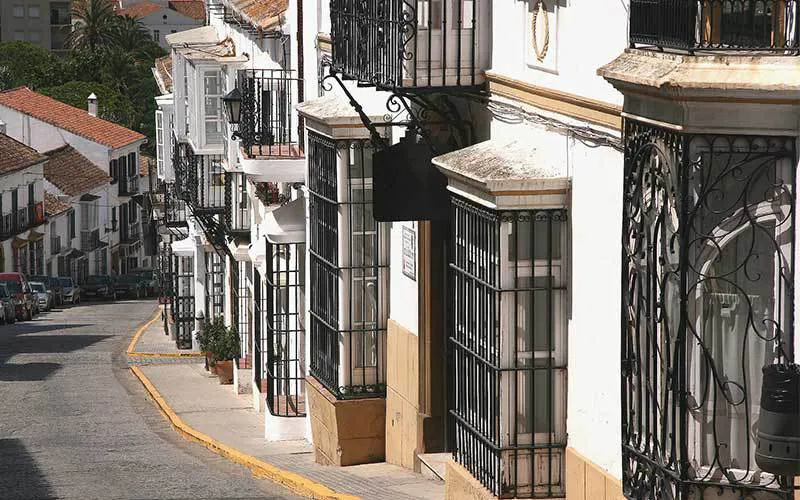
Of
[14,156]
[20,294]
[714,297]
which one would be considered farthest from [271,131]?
[14,156]

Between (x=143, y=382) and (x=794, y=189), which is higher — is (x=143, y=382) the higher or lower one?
the lower one

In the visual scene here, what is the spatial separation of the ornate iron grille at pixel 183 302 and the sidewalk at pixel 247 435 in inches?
143

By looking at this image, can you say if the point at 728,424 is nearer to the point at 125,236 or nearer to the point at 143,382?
the point at 143,382

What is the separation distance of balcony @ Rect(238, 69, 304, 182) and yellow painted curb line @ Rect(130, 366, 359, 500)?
3.10m

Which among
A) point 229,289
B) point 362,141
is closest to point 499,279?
point 362,141

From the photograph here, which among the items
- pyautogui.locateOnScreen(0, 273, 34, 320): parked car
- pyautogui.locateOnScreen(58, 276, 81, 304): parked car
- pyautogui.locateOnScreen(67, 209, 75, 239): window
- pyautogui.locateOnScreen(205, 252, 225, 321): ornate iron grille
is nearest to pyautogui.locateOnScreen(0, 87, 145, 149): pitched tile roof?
pyautogui.locateOnScreen(67, 209, 75, 239): window

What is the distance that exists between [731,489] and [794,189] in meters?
1.42

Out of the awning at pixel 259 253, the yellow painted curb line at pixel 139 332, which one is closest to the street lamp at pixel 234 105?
the awning at pixel 259 253

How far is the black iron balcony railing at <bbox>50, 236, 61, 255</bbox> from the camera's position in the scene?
222 feet

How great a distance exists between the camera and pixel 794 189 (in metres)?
7.18

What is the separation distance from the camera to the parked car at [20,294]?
4927 centimetres

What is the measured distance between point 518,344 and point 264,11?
44.9ft

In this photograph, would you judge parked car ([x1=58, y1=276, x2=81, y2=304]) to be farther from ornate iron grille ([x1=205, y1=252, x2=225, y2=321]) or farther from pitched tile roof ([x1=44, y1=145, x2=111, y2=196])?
ornate iron grille ([x1=205, y1=252, x2=225, y2=321])

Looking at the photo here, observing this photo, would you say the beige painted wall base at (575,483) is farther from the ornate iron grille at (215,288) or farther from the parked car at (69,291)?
the parked car at (69,291)
